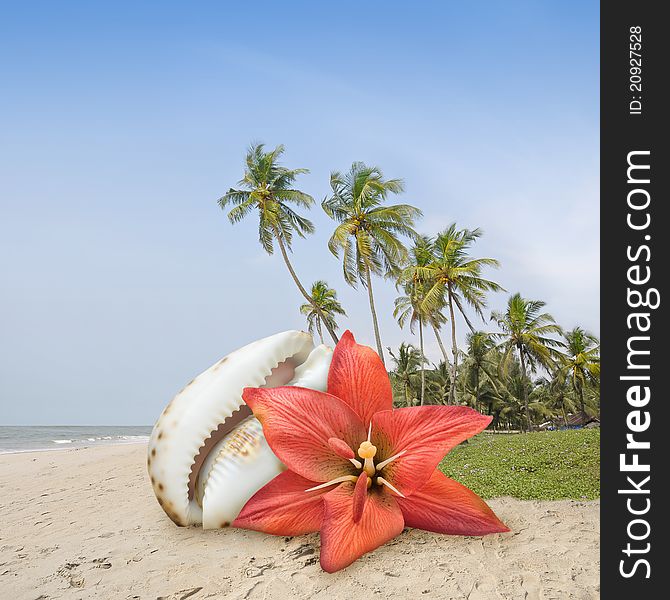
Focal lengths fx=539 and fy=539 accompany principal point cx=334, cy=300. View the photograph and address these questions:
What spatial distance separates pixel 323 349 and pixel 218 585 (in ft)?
3.32

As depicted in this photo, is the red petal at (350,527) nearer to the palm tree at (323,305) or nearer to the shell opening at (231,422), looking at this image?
the shell opening at (231,422)

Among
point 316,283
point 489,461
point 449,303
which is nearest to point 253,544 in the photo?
point 489,461

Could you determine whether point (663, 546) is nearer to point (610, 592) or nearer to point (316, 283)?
point (610, 592)

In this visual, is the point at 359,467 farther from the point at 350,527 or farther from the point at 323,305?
the point at 323,305

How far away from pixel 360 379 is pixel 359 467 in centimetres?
30

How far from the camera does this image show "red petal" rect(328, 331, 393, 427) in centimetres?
185

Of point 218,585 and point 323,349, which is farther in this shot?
point 323,349

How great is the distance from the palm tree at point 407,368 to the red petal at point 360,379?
31385mm

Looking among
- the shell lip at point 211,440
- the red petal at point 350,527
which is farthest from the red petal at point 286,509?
the shell lip at point 211,440

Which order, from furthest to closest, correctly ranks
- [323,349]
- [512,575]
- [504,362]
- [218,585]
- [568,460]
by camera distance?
1. [504,362]
2. [568,460]
3. [323,349]
4. [218,585]
5. [512,575]

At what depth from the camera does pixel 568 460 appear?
168 inches

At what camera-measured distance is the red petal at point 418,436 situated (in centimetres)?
166

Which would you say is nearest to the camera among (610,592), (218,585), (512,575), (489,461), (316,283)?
(610,592)

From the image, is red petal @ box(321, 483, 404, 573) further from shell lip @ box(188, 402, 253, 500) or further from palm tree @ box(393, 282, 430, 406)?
palm tree @ box(393, 282, 430, 406)
